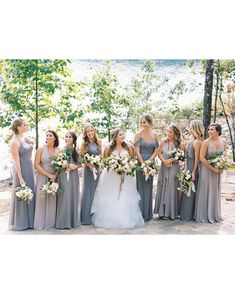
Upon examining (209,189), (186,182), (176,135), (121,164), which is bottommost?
(209,189)

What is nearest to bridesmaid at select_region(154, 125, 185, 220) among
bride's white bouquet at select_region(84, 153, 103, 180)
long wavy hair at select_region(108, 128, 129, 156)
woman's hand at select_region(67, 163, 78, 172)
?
long wavy hair at select_region(108, 128, 129, 156)

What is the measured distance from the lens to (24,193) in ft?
18.0

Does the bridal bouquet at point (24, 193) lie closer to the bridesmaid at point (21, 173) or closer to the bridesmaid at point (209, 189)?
the bridesmaid at point (21, 173)

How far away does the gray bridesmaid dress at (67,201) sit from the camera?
573 centimetres

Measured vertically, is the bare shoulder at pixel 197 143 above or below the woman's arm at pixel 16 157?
above

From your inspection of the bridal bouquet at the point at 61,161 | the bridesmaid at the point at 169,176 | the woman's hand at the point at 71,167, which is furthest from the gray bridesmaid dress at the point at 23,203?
the bridesmaid at the point at 169,176

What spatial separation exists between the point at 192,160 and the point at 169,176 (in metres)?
0.42

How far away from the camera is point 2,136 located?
29.9ft

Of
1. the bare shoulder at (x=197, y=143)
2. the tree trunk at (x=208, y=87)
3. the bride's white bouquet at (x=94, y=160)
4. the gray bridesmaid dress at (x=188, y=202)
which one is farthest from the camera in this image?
the tree trunk at (x=208, y=87)

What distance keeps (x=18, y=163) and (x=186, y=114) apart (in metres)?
5.94

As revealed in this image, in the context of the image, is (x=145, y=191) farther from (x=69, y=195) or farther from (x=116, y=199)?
(x=69, y=195)

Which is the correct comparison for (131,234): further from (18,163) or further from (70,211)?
(18,163)

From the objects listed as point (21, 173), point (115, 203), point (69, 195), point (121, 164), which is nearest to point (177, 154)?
point (121, 164)
